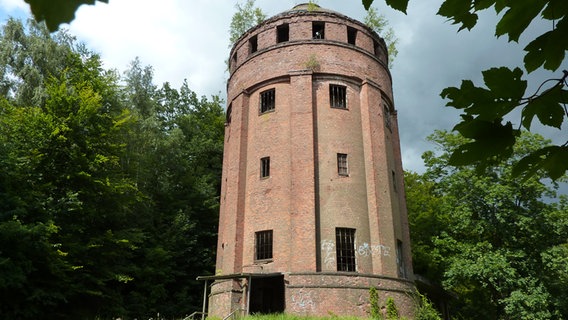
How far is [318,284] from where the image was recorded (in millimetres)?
15812

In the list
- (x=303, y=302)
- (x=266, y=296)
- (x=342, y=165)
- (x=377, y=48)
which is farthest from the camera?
(x=377, y=48)

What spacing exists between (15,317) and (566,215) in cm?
2264

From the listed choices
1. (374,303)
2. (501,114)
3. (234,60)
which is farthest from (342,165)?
(501,114)

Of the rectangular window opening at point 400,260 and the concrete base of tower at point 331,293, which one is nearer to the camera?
the concrete base of tower at point 331,293

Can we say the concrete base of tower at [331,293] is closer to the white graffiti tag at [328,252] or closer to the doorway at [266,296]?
the white graffiti tag at [328,252]

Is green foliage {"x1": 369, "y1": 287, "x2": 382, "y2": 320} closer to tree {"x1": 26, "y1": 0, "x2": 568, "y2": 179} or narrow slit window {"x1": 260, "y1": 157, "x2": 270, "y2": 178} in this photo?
narrow slit window {"x1": 260, "y1": 157, "x2": 270, "y2": 178}

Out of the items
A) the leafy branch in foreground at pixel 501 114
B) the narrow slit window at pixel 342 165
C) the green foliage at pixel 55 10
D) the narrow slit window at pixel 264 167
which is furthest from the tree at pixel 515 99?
the narrow slit window at pixel 264 167

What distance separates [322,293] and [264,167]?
574 cm

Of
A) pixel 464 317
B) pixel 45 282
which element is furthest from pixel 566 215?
pixel 45 282

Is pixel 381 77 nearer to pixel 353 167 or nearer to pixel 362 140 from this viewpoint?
pixel 362 140

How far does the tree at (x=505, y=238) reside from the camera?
64.2 ft

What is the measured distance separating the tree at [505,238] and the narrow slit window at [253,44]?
1012 cm

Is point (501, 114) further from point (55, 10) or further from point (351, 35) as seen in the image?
point (351, 35)

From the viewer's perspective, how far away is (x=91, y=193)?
20.0 metres
